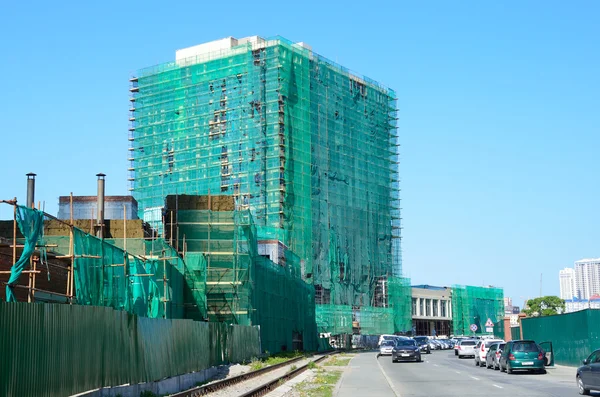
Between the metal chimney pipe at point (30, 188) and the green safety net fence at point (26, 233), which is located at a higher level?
the metal chimney pipe at point (30, 188)

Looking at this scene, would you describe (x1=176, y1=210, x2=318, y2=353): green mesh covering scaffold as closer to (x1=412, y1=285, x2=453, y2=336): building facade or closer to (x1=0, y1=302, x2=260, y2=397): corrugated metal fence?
(x1=0, y1=302, x2=260, y2=397): corrugated metal fence

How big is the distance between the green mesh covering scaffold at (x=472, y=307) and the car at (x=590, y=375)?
363 feet

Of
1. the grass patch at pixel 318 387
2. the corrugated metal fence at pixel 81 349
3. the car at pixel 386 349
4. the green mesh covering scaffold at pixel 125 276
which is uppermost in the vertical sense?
the green mesh covering scaffold at pixel 125 276

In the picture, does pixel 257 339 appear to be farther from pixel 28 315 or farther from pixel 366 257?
pixel 366 257

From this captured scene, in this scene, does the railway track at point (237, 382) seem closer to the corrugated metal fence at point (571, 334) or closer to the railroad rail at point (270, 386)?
the railroad rail at point (270, 386)

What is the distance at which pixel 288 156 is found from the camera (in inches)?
3593

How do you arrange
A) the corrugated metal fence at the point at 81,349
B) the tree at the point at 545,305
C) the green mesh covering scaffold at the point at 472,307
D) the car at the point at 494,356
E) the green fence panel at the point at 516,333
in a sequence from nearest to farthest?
the corrugated metal fence at the point at 81,349 → the car at the point at 494,356 → the green fence panel at the point at 516,333 → the green mesh covering scaffold at the point at 472,307 → the tree at the point at 545,305

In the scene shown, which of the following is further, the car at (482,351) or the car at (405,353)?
the car at (405,353)

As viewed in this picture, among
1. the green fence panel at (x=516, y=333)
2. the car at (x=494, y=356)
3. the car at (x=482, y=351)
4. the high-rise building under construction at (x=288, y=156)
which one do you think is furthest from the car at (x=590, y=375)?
the high-rise building under construction at (x=288, y=156)

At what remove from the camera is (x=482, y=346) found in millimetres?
43312

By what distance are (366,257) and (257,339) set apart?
183 ft

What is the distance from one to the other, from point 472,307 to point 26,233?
123 m

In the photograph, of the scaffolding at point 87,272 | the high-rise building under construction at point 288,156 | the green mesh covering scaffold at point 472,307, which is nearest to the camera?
the scaffolding at point 87,272

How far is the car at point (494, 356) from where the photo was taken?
122ft
